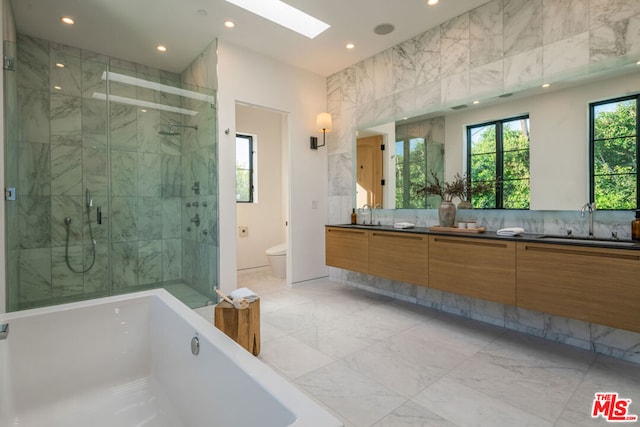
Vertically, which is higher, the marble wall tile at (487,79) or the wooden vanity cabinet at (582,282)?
the marble wall tile at (487,79)

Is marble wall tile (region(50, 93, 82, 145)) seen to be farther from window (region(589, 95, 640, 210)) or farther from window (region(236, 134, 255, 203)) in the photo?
window (region(589, 95, 640, 210))

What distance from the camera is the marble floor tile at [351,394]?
5.09 feet

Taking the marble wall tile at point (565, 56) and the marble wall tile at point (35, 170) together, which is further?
the marble wall tile at point (35, 170)

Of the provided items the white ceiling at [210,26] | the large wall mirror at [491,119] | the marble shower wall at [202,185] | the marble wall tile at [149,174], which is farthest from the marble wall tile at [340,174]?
the marble wall tile at [149,174]

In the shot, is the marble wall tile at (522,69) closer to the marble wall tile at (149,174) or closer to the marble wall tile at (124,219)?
the marble wall tile at (149,174)

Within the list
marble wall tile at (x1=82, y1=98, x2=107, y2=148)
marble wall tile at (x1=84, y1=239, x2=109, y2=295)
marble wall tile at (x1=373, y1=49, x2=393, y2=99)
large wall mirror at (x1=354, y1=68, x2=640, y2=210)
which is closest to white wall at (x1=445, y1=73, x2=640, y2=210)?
large wall mirror at (x1=354, y1=68, x2=640, y2=210)

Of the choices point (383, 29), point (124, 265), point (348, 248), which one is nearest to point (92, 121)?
point (124, 265)

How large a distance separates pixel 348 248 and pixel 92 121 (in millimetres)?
2936

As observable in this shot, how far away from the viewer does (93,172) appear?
3.06 m

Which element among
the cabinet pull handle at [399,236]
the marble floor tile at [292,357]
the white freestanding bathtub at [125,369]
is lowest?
the marble floor tile at [292,357]

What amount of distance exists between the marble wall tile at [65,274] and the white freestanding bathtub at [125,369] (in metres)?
1.68

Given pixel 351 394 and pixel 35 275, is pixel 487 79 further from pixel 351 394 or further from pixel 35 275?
pixel 35 275

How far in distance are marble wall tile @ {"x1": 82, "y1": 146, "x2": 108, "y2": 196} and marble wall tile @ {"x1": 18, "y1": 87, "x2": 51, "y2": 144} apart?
366mm

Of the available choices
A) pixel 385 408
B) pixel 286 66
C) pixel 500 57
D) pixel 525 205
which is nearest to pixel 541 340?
pixel 525 205
